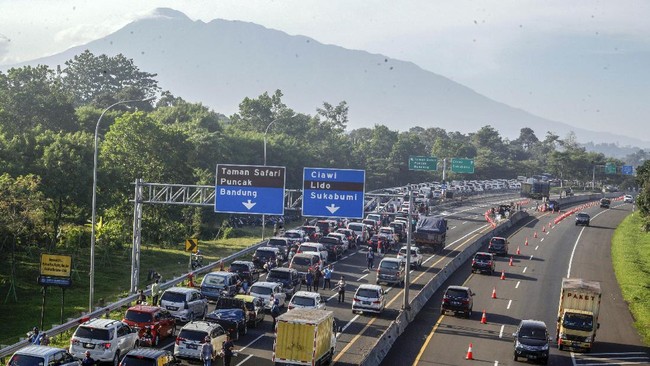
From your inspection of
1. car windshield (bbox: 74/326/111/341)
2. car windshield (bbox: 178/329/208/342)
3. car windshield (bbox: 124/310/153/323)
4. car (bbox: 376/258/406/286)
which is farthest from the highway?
car windshield (bbox: 74/326/111/341)

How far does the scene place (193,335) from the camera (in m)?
29.4

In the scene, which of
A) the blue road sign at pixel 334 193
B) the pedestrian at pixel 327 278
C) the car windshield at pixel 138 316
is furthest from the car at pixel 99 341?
the pedestrian at pixel 327 278

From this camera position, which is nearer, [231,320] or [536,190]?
[231,320]

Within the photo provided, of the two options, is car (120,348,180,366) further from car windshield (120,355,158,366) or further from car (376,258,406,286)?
car (376,258,406,286)

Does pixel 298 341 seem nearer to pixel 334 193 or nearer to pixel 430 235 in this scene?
pixel 334 193

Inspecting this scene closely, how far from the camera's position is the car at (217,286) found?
4200cm

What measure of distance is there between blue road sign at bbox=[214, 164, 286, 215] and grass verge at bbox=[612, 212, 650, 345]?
852 inches

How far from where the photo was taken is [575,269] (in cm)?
6309

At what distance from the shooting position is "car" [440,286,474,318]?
4244 centimetres

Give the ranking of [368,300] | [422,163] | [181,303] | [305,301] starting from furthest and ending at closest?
[422,163] → [368,300] → [305,301] → [181,303]

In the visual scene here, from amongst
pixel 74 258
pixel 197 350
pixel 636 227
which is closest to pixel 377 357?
pixel 197 350

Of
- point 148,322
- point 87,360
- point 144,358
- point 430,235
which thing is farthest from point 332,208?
point 430,235

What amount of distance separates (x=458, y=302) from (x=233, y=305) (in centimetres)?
1361

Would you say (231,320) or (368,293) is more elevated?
(368,293)
